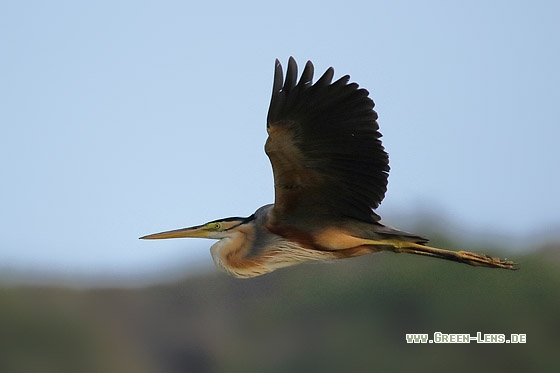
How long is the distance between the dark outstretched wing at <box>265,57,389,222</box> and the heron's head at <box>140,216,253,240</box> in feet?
0.91

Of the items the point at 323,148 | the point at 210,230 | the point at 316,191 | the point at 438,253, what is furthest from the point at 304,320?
the point at 323,148

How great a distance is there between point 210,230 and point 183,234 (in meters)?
0.14

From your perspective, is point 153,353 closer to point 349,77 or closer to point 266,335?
point 266,335

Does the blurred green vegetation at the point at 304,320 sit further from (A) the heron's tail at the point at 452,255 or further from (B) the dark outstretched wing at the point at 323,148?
(B) the dark outstretched wing at the point at 323,148

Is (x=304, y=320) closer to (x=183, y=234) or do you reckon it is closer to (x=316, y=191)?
(x=183, y=234)

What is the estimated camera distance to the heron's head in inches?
304

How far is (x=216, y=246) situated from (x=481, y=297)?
450 inches

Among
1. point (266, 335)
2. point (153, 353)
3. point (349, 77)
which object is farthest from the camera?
point (153, 353)

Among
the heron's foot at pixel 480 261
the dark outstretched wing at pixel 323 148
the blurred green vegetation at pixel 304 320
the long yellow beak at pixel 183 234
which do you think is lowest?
the blurred green vegetation at pixel 304 320

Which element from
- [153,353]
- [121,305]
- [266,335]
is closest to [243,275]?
[266,335]

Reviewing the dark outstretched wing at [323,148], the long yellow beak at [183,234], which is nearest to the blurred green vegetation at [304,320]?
the long yellow beak at [183,234]

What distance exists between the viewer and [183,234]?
7.75 meters

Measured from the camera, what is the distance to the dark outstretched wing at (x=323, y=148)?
7.18 m

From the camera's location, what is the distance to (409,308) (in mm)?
18547
